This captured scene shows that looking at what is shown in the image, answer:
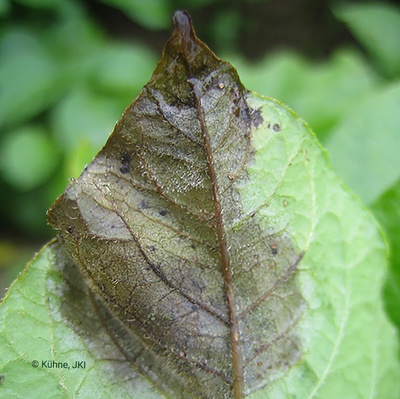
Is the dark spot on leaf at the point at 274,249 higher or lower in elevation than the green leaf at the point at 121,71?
lower

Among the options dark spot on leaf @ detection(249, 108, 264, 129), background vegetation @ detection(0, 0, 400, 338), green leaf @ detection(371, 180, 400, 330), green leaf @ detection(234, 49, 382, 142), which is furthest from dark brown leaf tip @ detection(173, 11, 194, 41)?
green leaf @ detection(234, 49, 382, 142)

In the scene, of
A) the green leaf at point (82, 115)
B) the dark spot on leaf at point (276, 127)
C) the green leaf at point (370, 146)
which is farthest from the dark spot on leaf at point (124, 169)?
the green leaf at point (82, 115)

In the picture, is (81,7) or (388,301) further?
(81,7)

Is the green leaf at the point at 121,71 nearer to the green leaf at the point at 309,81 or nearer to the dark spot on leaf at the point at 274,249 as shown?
the green leaf at the point at 309,81

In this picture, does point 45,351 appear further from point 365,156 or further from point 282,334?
point 365,156

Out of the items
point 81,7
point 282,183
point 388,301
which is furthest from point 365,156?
point 81,7

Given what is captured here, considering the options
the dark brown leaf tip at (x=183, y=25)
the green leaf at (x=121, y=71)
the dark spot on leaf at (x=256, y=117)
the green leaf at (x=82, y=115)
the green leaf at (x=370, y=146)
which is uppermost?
the green leaf at (x=121, y=71)

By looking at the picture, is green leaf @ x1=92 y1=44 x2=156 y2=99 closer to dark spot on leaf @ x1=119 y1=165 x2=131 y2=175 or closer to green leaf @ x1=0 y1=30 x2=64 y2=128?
green leaf @ x1=0 y1=30 x2=64 y2=128
